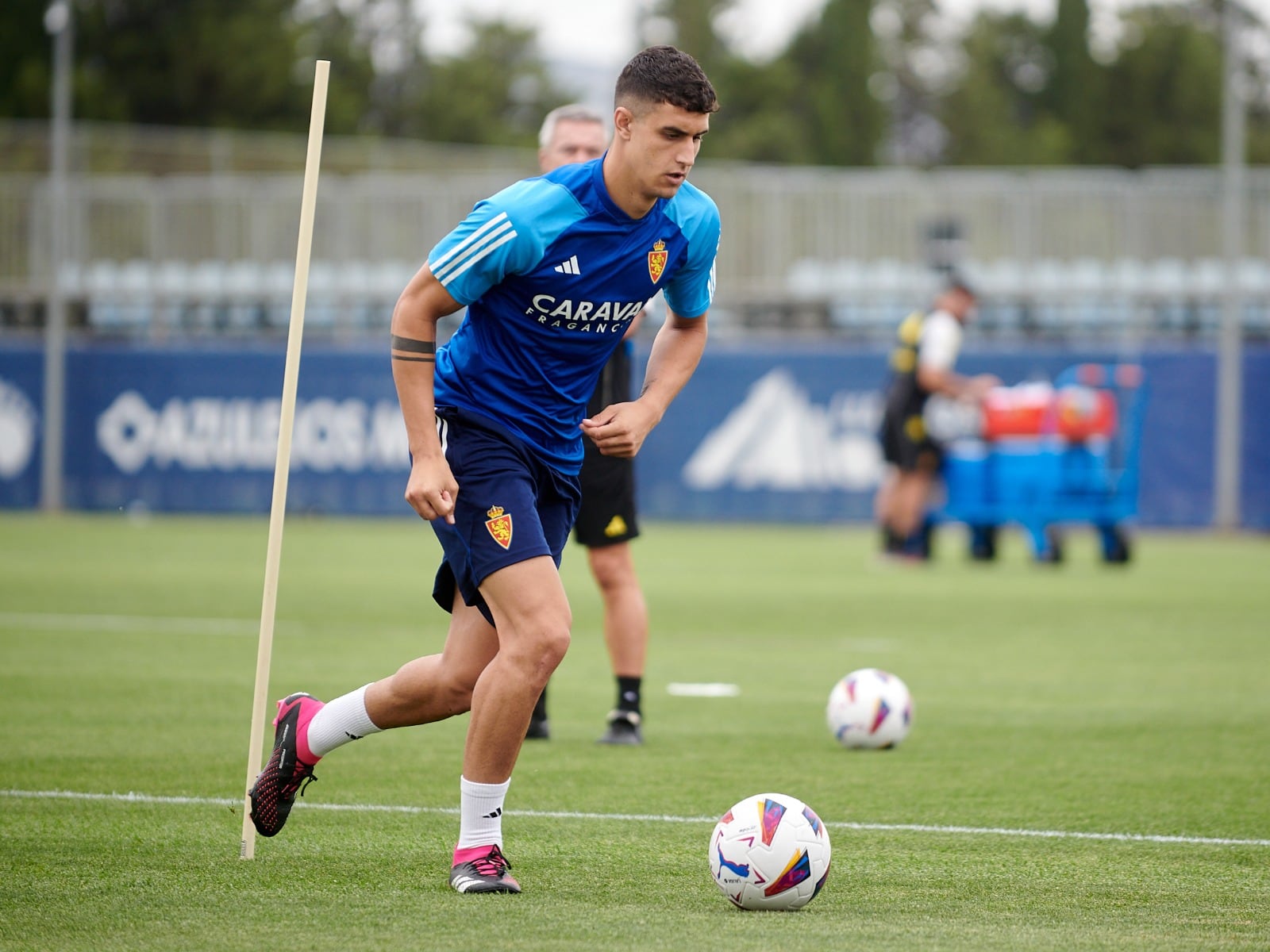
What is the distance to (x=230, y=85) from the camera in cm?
5125

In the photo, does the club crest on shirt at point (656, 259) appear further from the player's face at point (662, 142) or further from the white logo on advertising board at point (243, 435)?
the white logo on advertising board at point (243, 435)

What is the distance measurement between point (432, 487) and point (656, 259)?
86 cm

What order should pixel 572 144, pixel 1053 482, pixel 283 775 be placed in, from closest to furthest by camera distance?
pixel 283 775 < pixel 572 144 < pixel 1053 482

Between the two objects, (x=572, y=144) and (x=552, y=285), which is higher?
(x=572, y=144)

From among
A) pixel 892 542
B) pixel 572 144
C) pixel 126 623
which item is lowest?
pixel 126 623

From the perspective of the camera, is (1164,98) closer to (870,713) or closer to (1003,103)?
(1003,103)

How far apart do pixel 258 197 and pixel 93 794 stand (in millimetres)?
22587

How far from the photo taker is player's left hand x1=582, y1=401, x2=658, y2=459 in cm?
494

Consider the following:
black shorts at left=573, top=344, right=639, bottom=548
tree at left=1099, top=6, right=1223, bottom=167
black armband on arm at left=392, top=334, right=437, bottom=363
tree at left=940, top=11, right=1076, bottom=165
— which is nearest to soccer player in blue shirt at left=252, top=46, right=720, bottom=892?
black armband on arm at left=392, top=334, right=437, bottom=363

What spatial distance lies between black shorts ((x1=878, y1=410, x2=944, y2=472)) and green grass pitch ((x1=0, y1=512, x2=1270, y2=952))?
11.1 ft

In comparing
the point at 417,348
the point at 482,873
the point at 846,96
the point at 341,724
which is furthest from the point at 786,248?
the point at 846,96

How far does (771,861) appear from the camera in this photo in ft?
14.6

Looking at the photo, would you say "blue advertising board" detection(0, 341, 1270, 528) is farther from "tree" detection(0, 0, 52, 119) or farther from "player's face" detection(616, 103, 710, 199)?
"tree" detection(0, 0, 52, 119)

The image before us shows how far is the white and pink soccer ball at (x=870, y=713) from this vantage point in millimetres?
7148
